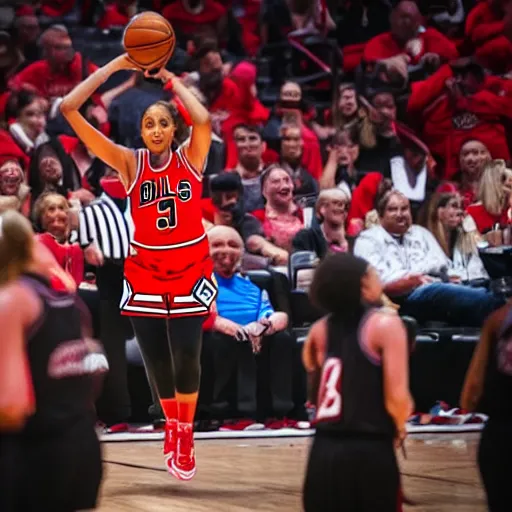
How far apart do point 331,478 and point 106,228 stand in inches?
165

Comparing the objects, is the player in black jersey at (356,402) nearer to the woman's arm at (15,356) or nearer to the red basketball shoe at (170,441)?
the woman's arm at (15,356)

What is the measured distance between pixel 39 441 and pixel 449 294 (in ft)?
15.8

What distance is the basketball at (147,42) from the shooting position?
274 inches

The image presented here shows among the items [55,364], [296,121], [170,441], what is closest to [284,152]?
[296,121]

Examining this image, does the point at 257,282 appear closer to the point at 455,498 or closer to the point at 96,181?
the point at 96,181

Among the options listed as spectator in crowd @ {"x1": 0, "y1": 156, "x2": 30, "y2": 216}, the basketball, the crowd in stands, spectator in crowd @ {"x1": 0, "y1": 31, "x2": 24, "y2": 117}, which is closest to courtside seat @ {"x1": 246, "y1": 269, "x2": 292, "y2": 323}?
the crowd in stands

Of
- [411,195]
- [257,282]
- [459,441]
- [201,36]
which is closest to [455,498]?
[459,441]

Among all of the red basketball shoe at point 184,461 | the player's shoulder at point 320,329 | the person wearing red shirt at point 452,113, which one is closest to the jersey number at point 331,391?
the player's shoulder at point 320,329

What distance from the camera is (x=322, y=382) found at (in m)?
4.10

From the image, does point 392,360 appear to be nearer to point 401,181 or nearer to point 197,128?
point 197,128

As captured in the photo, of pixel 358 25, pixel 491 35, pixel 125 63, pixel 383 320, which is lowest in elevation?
pixel 383 320

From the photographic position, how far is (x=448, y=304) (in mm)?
8328

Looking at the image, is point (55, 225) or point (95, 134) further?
point (55, 225)

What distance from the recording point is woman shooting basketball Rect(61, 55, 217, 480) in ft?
21.9
